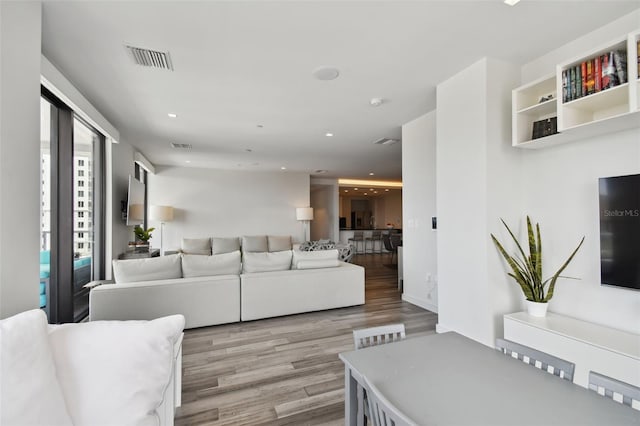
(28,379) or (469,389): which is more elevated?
(28,379)

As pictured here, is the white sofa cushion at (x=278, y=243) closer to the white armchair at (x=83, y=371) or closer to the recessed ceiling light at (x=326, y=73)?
the recessed ceiling light at (x=326, y=73)

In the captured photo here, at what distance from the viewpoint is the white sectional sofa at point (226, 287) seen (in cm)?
308

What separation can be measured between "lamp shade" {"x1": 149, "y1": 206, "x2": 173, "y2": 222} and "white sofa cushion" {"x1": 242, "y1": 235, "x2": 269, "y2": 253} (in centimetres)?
187

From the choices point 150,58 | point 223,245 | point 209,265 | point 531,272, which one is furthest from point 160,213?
point 531,272

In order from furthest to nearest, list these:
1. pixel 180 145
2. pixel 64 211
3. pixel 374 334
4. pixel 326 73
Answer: pixel 180 145
pixel 64 211
pixel 326 73
pixel 374 334

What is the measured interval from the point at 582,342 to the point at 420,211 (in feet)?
7.96

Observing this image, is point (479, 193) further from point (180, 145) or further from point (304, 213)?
point (304, 213)

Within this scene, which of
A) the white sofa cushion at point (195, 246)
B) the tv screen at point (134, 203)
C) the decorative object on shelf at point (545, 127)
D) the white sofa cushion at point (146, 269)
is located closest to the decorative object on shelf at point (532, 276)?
the decorative object on shelf at point (545, 127)

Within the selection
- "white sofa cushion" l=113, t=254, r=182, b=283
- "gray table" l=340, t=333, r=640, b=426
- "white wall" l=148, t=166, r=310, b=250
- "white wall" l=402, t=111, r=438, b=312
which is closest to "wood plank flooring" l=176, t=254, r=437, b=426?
"white wall" l=402, t=111, r=438, b=312

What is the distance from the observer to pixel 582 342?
186 cm

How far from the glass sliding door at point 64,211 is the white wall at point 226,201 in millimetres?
3603

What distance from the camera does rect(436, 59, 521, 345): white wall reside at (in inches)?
98.5

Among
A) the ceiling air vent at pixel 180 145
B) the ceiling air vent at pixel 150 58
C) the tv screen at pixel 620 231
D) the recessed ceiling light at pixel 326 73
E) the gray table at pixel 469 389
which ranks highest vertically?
the recessed ceiling light at pixel 326 73

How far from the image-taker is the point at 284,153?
19.9 ft
